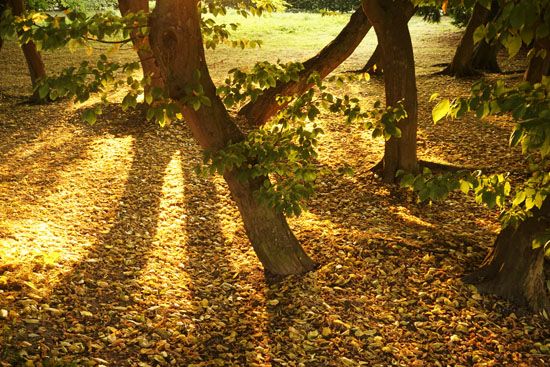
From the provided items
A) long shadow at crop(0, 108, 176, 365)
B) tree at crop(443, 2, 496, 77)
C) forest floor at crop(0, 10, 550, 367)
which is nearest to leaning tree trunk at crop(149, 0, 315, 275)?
forest floor at crop(0, 10, 550, 367)

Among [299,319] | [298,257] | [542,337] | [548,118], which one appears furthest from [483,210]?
[548,118]

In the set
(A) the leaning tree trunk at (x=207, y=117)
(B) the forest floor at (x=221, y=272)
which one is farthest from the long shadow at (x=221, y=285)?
(A) the leaning tree trunk at (x=207, y=117)

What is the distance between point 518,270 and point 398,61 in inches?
125

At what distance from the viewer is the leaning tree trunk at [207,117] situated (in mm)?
3725

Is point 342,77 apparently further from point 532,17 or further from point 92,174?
point 92,174

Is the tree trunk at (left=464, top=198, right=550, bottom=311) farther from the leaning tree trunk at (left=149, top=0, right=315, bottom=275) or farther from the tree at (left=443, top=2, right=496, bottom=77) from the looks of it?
the tree at (left=443, top=2, right=496, bottom=77)

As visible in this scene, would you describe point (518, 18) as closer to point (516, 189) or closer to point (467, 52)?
point (516, 189)

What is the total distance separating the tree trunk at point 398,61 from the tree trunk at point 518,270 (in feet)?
8.34

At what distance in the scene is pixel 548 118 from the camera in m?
2.08

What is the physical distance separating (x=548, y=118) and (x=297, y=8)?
105 feet

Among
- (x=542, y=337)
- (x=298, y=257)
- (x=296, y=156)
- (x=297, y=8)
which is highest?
(x=297, y=8)

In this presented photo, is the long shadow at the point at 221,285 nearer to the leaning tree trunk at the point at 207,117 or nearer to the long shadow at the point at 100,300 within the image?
the leaning tree trunk at the point at 207,117

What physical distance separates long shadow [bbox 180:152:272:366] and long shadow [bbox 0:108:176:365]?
511 millimetres

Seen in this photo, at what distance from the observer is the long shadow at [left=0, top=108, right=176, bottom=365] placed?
3931 millimetres
